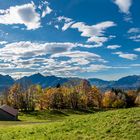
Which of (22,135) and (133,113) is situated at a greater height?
(133,113)

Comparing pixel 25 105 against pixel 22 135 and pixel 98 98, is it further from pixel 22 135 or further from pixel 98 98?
pixel 22 135

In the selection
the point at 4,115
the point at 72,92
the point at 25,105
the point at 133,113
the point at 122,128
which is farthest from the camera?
the point at 72,92

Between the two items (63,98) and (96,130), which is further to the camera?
(63,98)

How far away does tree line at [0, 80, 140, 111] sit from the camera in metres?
159

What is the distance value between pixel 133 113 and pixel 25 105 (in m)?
128

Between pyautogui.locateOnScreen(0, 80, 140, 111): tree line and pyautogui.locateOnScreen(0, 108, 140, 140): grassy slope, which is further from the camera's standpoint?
pyautogui.locateOnScreen(0, 80, 140, 111): tree line

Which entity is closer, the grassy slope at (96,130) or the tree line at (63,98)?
the grassy slope at (96,130)

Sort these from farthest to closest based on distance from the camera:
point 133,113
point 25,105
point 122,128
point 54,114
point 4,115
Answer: point 25,105, point 54,114, point 4,115, point 133,113, point 122,128

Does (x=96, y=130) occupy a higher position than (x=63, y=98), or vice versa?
(x=63, y=98)

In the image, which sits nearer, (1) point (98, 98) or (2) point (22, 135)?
(2) point (22, 135)

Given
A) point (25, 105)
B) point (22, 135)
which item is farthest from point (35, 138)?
point (25, 105)

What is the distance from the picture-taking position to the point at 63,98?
553 feet

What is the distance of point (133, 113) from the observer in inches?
1310

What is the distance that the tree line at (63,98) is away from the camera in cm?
15912
